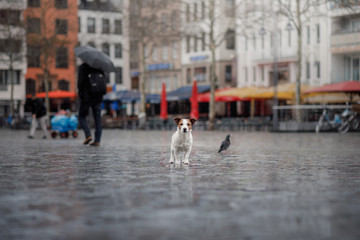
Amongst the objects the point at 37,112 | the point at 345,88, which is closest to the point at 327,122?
the point at 345,88

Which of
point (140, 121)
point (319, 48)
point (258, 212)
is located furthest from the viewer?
point (319, 48)

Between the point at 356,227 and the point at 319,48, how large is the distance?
184 ft

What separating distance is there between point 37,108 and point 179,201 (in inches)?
828

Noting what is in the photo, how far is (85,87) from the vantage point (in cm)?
1873

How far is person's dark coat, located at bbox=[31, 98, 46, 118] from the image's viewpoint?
89.6 ft

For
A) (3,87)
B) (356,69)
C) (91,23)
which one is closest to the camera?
(356,69)

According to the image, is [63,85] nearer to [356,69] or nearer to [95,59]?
[356,69]

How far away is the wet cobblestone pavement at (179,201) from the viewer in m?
5.47

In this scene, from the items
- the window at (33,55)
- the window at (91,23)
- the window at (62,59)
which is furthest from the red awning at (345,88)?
the window at (91,23)

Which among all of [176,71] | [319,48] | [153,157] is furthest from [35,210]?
[176,71]

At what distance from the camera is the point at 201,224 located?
574 centimetres

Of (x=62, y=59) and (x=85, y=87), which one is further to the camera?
(x=62, y=59)

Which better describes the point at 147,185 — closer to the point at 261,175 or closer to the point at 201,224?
the point at 261,175

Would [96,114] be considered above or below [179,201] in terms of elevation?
above
